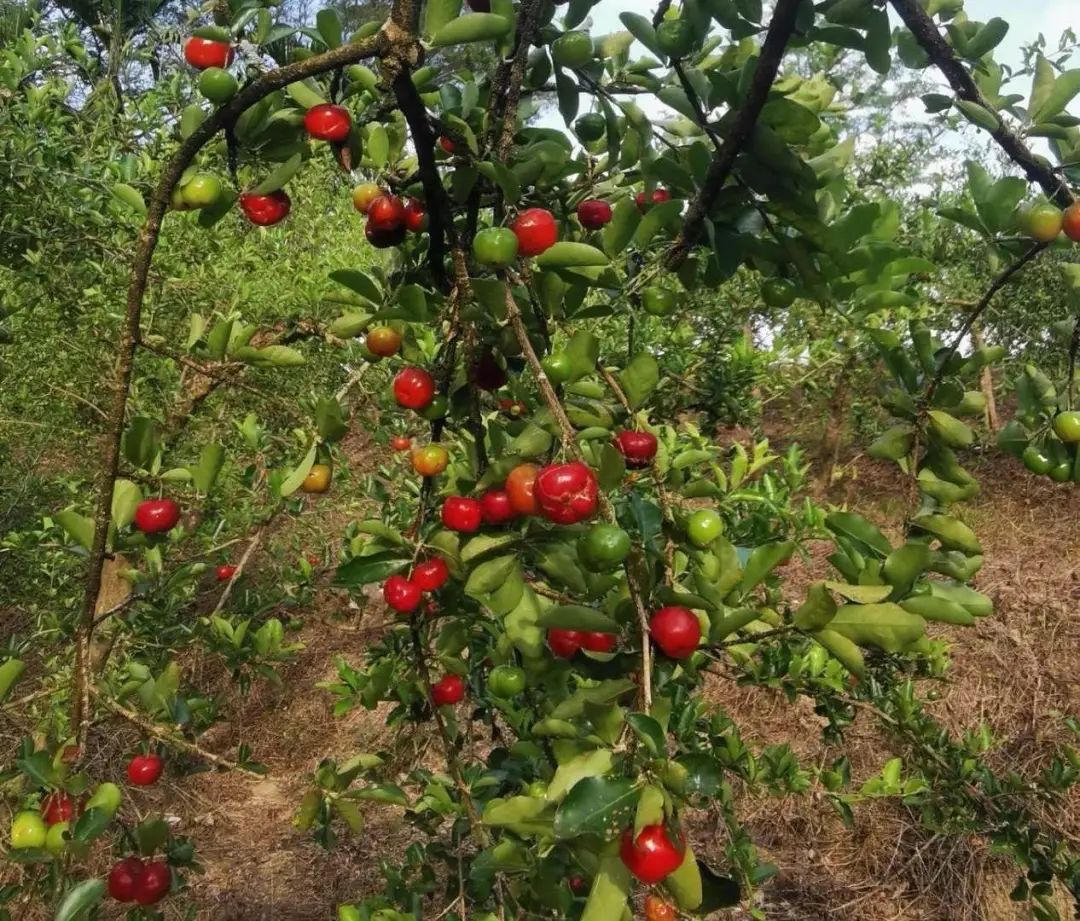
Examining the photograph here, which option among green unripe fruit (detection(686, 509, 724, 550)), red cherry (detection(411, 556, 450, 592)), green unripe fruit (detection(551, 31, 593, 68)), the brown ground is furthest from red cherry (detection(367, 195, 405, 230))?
the brown ground

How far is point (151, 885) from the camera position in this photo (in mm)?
1160

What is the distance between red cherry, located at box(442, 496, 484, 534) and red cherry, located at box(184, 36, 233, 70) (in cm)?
59

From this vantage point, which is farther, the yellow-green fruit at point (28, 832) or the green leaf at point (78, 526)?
the green leaf at point (78, 526)

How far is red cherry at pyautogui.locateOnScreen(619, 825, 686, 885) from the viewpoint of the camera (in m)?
0.67

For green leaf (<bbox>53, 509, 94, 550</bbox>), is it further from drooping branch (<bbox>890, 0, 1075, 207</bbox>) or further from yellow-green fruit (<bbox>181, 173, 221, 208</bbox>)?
drooping branch (<bbox>890, 0, 1075, 207</bbox>)

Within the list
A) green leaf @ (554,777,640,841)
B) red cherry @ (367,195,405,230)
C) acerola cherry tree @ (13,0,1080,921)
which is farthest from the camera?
red cherry @ (367,195,405,230)

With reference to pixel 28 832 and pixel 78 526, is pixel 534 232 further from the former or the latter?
pixel 28 832

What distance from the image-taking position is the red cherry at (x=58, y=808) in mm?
969

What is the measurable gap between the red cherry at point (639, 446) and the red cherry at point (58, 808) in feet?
2.56

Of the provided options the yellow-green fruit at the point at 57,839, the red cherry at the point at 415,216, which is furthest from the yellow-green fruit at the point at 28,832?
the red cherry at the point at 415,216

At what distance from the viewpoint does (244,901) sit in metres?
3.43

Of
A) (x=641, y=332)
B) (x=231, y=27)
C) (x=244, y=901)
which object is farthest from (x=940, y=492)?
(x=244, y=901)

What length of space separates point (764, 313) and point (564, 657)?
3.33 metres

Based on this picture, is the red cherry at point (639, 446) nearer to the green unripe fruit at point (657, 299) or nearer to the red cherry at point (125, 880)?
the green unripe fruit at point (657, 299)
